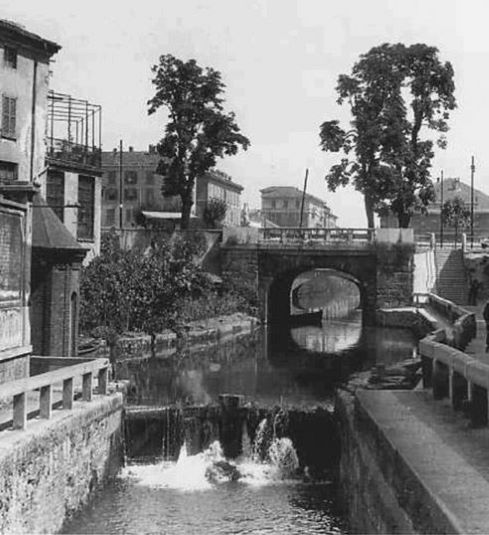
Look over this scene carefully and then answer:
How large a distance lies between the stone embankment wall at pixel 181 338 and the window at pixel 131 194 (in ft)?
156

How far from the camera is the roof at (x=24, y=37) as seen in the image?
3409 cm

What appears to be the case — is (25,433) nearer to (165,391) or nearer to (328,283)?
(165,391)

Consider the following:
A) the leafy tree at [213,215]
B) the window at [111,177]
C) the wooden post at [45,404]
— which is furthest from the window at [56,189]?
the window at [111,177]

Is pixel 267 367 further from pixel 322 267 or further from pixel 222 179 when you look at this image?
pixel 222 179

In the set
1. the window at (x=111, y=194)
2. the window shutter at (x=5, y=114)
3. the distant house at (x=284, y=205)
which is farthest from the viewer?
the distant house at (x=284, y=205)

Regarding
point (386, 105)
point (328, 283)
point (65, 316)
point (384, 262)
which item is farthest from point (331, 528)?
point (328, 283)

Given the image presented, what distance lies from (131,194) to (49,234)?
73.0 metres

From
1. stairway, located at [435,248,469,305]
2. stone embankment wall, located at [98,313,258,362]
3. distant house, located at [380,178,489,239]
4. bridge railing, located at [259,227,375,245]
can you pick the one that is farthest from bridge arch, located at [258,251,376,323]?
distant house, located at [380,178,489,239]

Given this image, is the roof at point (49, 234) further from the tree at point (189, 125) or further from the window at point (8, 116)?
the tree at point (189, 125)

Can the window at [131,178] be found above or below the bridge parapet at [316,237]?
above

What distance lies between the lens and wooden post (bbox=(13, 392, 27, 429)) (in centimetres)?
1317

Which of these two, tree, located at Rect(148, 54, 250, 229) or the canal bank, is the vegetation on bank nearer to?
tree, located at Rect(148, 54, 250, 229)

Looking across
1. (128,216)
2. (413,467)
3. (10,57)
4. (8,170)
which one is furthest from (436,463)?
(128,216)

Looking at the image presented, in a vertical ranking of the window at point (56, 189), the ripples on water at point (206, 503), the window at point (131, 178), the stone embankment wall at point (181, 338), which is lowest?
the ripples on water at point (206, 503)
